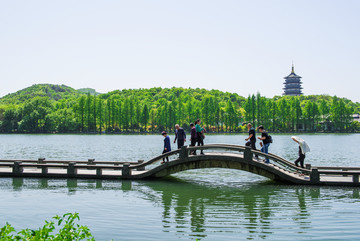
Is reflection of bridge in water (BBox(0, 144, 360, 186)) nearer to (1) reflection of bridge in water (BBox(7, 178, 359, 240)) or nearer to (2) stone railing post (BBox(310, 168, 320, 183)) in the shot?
(2) stone railing post (BBox(310, 168, 320, 183))

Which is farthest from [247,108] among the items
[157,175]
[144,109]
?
[157,175]

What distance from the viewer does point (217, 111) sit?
11950 cm

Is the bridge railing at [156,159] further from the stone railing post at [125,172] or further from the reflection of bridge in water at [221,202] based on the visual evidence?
the reflection of bridge in water at [221,202]

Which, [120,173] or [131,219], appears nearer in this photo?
[131,219]

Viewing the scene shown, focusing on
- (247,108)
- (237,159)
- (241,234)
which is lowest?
(241,234)

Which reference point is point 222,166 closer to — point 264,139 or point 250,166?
point 250,166

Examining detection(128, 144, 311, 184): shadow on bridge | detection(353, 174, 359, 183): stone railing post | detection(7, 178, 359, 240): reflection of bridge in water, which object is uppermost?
detection(128, 144, 311, 184): shadow on bridge

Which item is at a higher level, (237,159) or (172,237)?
(237,159)

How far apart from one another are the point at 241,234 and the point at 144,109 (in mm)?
113496

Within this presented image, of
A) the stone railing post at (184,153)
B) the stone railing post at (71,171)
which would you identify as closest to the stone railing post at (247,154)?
the stone railing post at (184,153)

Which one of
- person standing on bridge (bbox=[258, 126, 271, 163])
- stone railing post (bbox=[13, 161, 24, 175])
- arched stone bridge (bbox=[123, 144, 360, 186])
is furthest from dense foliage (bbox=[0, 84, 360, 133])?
stone railing post (bbox=[13, 161, 24, 175])

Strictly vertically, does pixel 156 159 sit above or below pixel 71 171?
above

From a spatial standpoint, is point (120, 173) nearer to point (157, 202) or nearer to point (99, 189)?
point (99, 189)

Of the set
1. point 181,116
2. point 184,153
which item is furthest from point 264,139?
point 181,116
